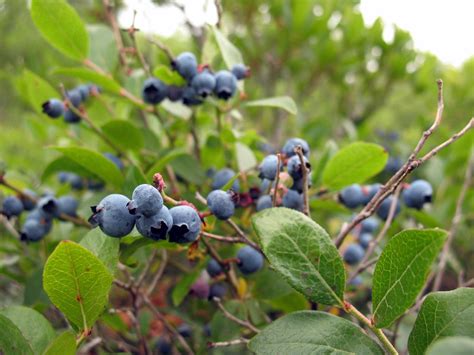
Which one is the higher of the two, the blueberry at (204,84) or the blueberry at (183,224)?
the blueberry at (204,84)

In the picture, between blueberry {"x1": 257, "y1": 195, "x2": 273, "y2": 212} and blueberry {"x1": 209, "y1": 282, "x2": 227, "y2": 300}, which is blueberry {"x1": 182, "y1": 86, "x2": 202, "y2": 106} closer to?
blueberry {"x1": 257, "y1": 195, "x2": 273, "y2": 212}

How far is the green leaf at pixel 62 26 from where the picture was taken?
3.96 feet

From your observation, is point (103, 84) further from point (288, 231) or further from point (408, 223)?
point (408, 223)

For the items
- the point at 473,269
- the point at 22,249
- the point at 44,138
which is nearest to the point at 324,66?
the point at 473,269

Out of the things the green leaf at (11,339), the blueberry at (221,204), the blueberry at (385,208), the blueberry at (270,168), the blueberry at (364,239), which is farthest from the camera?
the blueberry at (364,239)

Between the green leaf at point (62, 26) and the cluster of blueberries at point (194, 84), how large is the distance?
0.92 ft

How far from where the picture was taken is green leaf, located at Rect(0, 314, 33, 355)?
Result: 0.78m

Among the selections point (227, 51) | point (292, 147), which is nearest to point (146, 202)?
point (292, 147)

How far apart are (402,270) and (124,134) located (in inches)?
35.1

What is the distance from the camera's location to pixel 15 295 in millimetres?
1907

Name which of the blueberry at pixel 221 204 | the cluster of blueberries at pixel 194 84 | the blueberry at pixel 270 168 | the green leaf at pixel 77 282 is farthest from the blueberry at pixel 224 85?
the green leaf at pixel 77 282

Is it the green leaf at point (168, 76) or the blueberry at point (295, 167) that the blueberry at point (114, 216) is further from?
the green leaf at point (168, 76)

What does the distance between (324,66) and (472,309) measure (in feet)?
6.49

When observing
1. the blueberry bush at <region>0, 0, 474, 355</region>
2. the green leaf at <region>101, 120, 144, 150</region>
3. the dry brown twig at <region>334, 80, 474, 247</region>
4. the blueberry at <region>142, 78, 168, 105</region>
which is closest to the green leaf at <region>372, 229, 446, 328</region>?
the blueberry bush at <region>0, 0, 474, 355</region>
